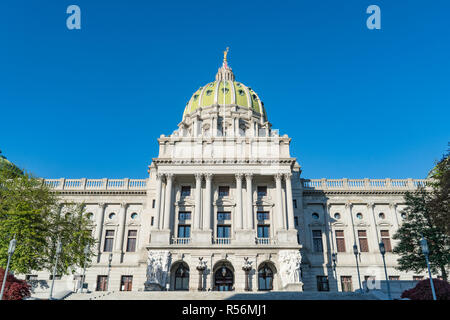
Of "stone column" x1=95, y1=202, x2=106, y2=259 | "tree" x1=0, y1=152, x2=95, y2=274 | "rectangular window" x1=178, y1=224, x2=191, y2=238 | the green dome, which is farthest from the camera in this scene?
the green dome

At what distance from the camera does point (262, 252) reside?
121 feet

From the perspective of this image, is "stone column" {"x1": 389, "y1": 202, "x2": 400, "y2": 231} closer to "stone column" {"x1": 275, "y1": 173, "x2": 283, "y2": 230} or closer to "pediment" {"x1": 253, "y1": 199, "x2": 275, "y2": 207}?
"stone column" {"x1": 275, "y1": 173, "x2": 283, "y2": 230}

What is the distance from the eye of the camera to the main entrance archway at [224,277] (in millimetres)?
37438

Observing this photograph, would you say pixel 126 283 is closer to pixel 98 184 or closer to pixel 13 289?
pixel 98 184

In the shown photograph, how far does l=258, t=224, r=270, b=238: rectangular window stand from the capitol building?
11 centimetres

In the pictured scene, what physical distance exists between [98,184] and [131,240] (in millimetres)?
9238

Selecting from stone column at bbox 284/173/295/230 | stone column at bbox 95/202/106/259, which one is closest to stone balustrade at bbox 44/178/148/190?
stone column at bbox 95/202/106/259

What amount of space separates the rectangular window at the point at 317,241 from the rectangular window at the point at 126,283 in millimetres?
23044

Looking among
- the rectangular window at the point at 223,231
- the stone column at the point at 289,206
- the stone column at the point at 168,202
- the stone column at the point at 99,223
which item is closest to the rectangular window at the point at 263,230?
the stone column at the point at 289,206

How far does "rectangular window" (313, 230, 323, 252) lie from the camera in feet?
146

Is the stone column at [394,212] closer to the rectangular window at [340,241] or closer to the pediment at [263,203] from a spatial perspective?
the rectangular window at [340,241]
